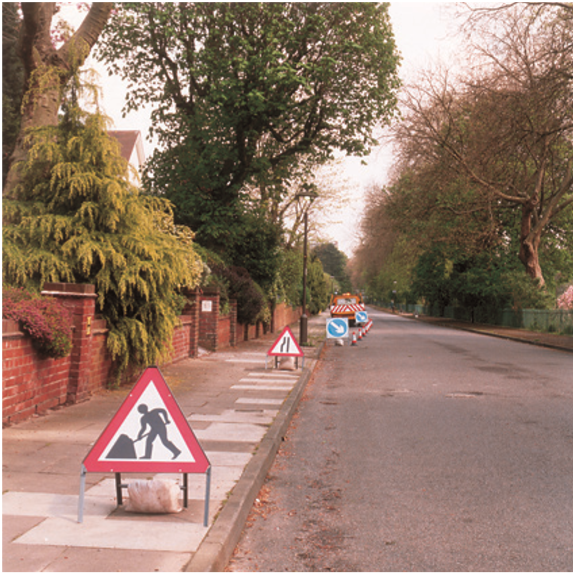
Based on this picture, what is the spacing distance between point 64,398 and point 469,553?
20.1 ft

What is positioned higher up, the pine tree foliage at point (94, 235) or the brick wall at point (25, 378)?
the pine tree foliage at point (94, 235)

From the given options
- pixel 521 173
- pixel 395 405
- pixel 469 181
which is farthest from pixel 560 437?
pixel 521 173

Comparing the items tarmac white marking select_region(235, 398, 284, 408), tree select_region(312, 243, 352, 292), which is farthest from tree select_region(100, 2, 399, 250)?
tree select_region(312, 243, 352, 292)

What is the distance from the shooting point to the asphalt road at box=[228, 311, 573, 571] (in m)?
4.12

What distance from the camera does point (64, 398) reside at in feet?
28.1

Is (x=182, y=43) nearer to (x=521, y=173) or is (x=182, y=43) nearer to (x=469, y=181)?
(x=469, y=181)

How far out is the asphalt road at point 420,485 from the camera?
4125mm

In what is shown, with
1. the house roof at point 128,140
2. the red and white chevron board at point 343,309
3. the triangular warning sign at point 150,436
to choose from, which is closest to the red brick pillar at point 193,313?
the triangular warning sign at point 150,436

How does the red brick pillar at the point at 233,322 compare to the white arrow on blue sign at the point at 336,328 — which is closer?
the red brick pillar at the point at 233,322

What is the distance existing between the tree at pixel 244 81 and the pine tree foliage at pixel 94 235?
978cm

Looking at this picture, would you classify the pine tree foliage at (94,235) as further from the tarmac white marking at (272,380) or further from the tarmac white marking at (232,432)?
the tarmac white marking at (232,432)

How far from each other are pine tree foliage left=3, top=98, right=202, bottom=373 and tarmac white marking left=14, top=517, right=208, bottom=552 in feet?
18.0

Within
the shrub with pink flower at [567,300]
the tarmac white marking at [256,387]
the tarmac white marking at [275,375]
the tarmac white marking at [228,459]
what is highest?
the shrub with pink flower at [567,300]

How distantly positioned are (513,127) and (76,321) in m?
16.1
